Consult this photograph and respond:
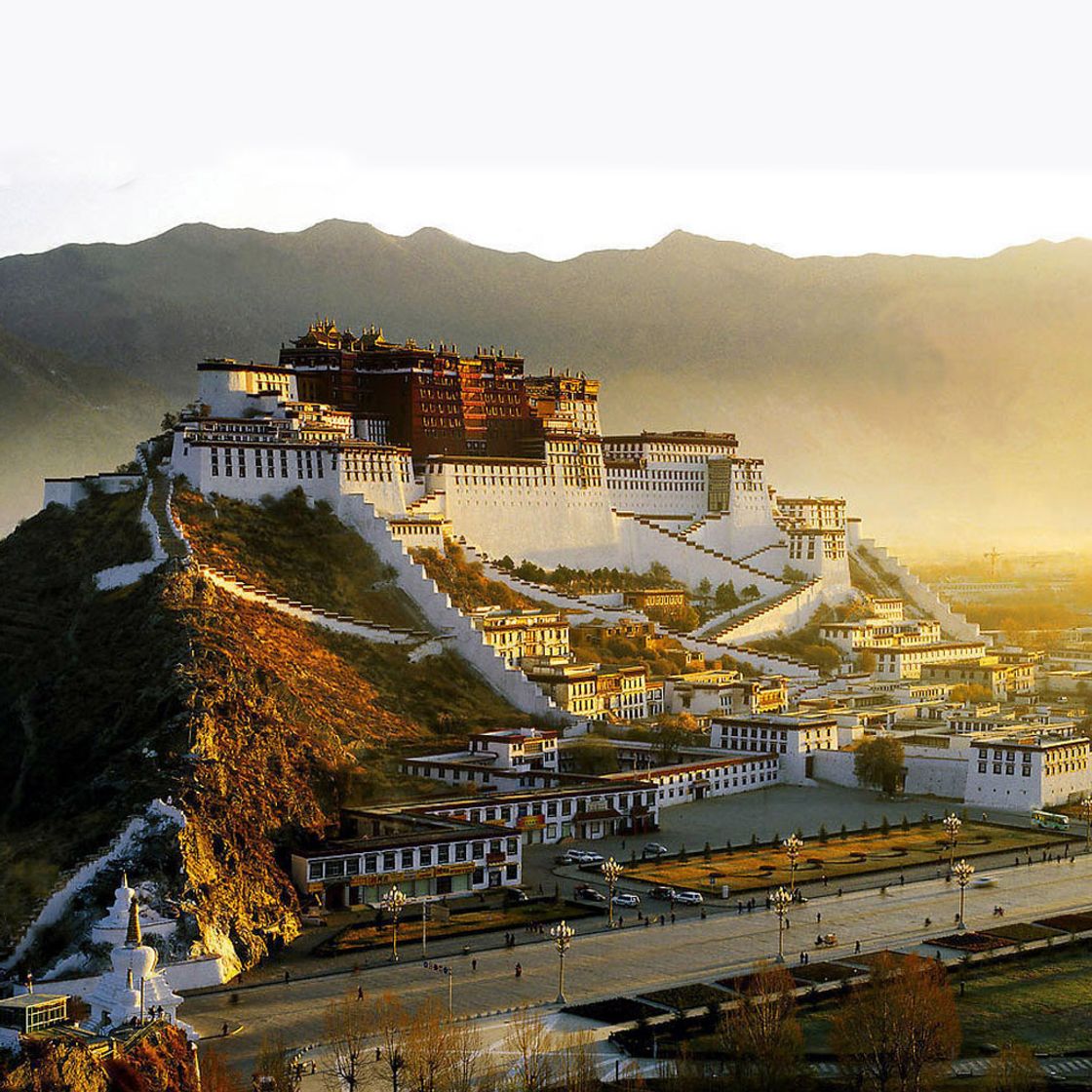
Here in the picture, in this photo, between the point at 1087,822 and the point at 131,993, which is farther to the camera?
the point at 1087,822

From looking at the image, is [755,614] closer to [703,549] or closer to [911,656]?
[703,549]

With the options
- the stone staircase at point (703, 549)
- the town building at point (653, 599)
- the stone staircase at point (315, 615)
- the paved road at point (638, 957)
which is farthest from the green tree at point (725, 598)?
the paved road at point (638, 957)

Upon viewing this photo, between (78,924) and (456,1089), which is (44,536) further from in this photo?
(456,1089)

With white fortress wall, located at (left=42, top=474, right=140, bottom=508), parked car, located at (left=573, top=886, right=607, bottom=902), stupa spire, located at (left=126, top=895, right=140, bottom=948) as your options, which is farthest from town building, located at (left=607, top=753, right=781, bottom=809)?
stupa spire, located at (left=126, top=895, right=140, bottom=948)

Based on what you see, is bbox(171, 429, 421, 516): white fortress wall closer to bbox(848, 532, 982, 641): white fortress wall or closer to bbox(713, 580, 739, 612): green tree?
bbox(713, 580, 739, 612): green tree

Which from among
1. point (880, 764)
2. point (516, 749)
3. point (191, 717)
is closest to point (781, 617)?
point (880, 764)

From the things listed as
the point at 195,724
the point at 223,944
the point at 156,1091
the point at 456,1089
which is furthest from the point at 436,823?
the point at 156,1091
